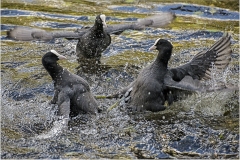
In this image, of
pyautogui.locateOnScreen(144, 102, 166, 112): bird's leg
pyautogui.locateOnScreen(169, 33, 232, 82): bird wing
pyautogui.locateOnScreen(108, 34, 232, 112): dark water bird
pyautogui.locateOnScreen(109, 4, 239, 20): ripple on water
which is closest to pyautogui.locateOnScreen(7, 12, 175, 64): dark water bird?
pyautogui.locateOnScreen(169, 33, 232, 82): bird wing

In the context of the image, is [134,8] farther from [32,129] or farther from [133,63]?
[32,129]

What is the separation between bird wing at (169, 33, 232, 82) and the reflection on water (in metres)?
0.33

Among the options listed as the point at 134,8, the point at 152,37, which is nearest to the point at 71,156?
the point at 152,37

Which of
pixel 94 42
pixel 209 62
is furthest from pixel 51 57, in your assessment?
pixel 94 42

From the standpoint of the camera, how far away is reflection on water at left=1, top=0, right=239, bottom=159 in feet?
23.0

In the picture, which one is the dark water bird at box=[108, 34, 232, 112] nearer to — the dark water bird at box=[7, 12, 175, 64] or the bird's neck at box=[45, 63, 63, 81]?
the bird's neck at box=[45, 63, 63, 81]

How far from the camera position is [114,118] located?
8.09 meters

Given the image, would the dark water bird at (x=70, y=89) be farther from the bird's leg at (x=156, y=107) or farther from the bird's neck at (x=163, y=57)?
the bird's neck at (x=163, y=57)

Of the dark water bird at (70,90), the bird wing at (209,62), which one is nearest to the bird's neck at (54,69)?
the dark water bird at (70,90)

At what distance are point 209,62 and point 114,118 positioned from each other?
76.3 inches

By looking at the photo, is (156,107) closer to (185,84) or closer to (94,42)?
(185,84)

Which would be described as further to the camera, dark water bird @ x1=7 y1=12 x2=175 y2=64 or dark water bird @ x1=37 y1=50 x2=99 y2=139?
dark water bird @ x1=7 y1=12 x2=175 y2=64

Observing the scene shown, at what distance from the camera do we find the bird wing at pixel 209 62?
8743mm

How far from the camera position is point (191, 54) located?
35.0 feet
